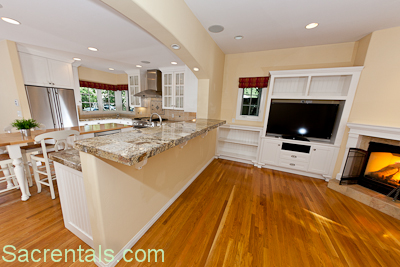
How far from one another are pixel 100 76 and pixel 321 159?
6.97 m

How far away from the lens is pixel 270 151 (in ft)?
10.3

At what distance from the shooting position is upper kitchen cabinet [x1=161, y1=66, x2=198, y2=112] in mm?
3742

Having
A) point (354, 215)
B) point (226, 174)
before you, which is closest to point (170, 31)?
point (226, 174)

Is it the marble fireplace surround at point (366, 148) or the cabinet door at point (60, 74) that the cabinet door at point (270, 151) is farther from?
the cabinet door at point (60, 74)

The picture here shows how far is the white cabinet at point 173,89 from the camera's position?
4117 mm

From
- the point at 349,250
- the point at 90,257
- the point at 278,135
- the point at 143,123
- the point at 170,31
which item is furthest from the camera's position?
the point at 143,123

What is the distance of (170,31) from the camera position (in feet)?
5.08

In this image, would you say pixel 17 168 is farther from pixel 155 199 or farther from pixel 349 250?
pixel 349 250

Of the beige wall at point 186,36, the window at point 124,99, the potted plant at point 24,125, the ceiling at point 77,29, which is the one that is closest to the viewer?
the beige wall at point 186,36

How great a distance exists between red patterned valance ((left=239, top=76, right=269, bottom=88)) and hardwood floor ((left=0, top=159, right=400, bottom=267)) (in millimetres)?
2255

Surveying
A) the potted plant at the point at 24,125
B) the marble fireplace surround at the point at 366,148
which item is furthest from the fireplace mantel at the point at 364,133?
the potted plant at the point at 24,125

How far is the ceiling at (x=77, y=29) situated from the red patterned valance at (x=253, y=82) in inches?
68.2

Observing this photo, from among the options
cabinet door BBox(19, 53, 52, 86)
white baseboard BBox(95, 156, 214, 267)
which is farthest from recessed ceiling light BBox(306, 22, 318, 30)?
cabinet door BBox(19, 53, 52, 86)

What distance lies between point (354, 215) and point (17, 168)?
455 centimetres
